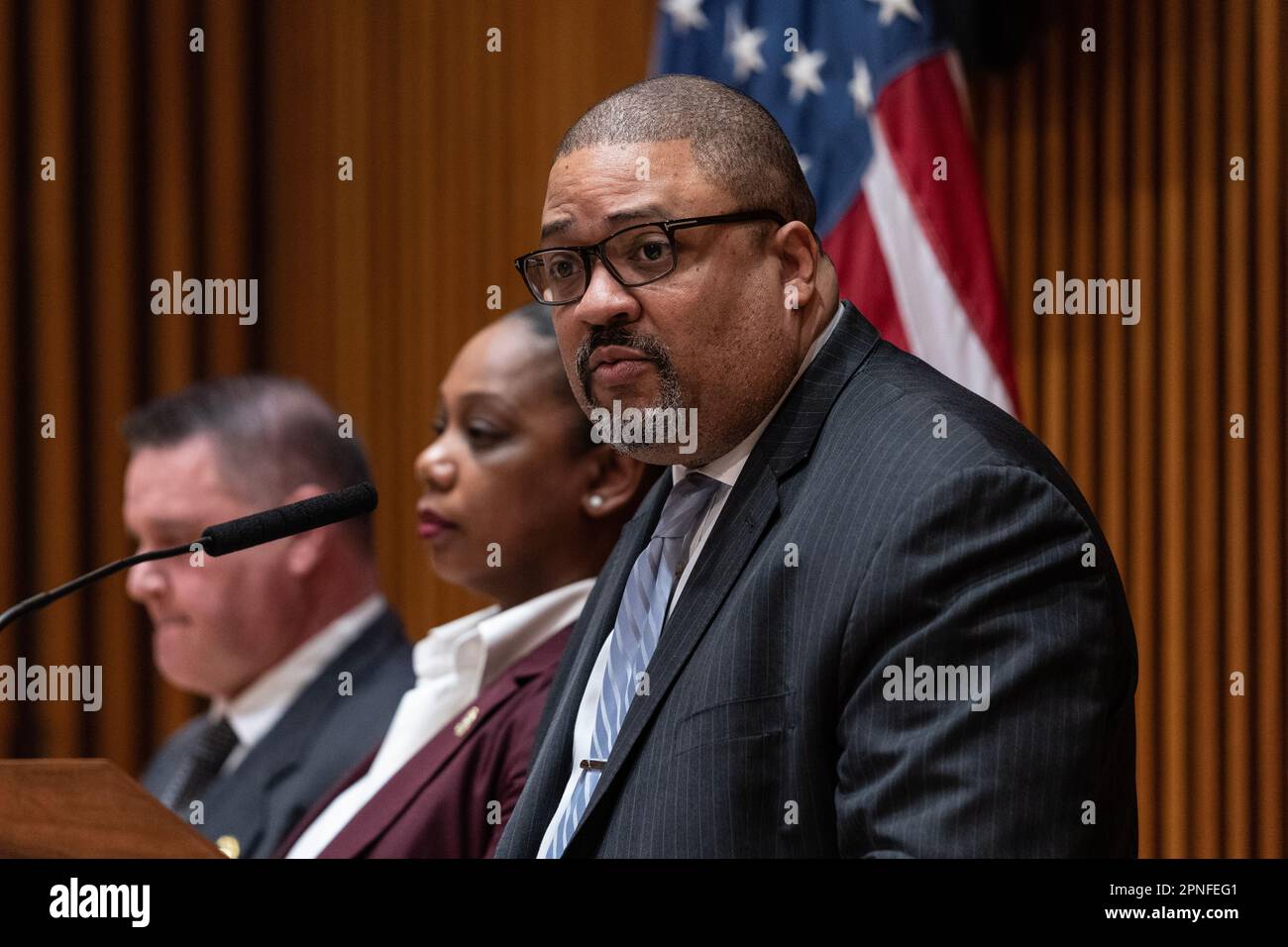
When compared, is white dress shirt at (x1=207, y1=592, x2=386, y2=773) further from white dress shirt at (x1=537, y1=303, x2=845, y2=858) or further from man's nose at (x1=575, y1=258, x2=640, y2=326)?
man's nose at (x1=575, y1=258, x2=640, y2=326)

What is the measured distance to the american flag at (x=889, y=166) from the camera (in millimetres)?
2961

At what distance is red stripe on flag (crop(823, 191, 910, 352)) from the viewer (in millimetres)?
2957

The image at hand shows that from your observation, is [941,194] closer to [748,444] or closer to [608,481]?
[608,481]

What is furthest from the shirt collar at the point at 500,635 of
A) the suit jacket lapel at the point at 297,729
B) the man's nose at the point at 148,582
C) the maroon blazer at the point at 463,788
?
the man's nose at the point at 148,582

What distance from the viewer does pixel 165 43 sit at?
151 inches

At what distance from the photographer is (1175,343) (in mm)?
3264

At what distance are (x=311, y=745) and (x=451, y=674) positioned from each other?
0.63m

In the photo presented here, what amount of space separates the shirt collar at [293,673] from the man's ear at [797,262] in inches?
70.7

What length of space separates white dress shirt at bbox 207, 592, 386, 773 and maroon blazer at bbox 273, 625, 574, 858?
0.95 m

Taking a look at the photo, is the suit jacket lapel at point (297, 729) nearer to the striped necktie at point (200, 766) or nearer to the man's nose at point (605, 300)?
the striped necktie at point (200, 766)

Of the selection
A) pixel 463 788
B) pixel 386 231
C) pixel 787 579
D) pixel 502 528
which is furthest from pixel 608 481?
pixel 386 231

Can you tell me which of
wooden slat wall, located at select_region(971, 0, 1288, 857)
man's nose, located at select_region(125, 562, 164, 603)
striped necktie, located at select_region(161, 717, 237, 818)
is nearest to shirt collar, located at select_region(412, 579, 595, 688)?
striped necktie, located at select_region(161, 717, 237, 818)
